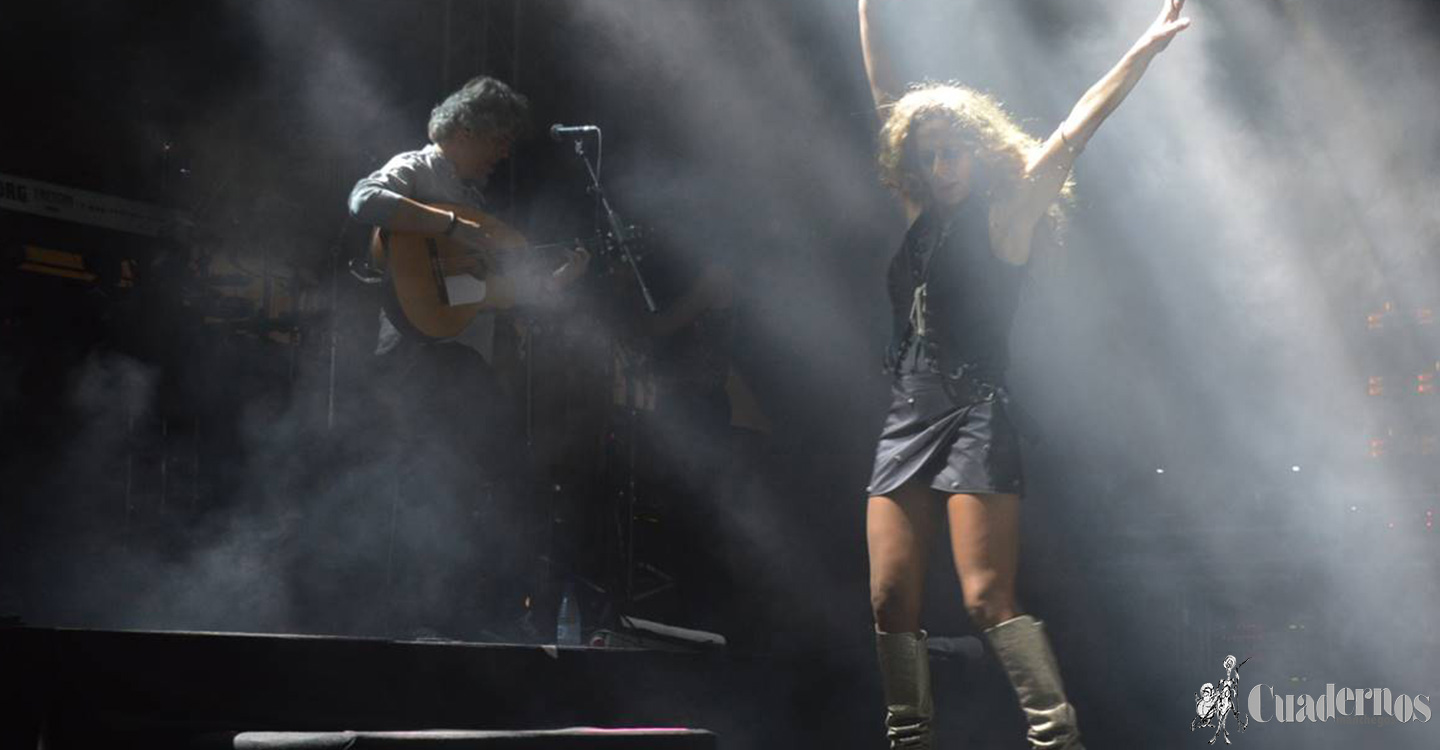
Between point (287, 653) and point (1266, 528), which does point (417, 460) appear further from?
point (1266, 528)

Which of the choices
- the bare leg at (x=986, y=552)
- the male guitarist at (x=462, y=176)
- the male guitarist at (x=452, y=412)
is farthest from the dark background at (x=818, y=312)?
the bare leg at (x=986, y=552)

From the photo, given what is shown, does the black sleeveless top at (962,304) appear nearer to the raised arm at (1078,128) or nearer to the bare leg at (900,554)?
the raised arm at (1078,128)

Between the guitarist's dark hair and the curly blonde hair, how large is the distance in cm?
158

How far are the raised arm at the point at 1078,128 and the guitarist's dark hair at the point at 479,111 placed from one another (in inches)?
74.2

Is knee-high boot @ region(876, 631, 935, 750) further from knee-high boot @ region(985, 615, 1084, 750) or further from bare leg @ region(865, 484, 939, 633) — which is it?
knee-high boot @ region(985, 615, 1084, 750)

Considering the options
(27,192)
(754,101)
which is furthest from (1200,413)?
(27,192)

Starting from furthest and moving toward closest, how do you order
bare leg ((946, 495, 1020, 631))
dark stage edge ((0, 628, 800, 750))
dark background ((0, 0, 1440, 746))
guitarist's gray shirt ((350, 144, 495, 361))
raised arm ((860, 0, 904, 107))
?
dark background ((0, 0, 1440, 746)) < guitarist's gray shirt ((350, 144, 495, 361)) < raised arm ((860, 0, 904, 107)) < bare leg ((946, 495, 1020, 631)) < dark stage edge ((0, 628, 800, 750))

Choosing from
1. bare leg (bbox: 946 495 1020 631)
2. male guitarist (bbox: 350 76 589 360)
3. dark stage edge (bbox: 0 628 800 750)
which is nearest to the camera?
dark stage edge (bbox: 0 628 800 750)

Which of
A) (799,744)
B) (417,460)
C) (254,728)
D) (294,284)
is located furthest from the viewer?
(294,284)

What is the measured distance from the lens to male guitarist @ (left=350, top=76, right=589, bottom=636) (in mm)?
3891

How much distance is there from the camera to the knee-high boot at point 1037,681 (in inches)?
92.7

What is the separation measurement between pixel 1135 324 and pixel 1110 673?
119cm

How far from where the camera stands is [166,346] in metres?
4.67

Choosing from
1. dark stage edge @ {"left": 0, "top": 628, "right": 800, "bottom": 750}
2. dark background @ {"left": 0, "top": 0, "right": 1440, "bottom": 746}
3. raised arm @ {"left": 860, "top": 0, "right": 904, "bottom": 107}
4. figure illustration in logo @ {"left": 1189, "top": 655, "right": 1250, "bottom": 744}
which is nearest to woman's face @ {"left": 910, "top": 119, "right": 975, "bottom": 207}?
raised arm @ {"left": 860, "top": 0, "right": 904, "bottom": 107}
